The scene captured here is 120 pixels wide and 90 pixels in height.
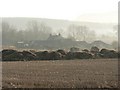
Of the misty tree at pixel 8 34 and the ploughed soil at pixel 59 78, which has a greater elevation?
the misty tree at pixel 8 34

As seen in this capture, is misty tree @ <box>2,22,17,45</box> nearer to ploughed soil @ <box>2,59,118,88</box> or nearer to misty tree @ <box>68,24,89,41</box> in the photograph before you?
misty tree @ <box>68,24,89,41</box>

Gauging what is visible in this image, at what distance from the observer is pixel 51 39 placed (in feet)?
301

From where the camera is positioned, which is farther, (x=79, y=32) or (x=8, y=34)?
(x=79, y=32)

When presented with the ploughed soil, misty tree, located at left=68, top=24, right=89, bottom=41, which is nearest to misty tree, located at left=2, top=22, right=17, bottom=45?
misty tree, located at left=68, top=24, right=89, bottom=41

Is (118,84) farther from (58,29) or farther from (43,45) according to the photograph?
(58,29)

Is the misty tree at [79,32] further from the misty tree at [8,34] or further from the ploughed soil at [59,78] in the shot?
the ploughed soil at [59,78]

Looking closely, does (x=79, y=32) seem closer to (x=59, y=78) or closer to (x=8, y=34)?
(x=8, y=34)

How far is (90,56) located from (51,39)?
1821 inches

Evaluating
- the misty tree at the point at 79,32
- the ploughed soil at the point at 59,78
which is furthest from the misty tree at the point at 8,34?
the ploughed soil at the point at 59,78

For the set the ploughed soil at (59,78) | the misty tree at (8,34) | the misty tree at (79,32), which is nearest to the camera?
the ploughed soil at (59,78)

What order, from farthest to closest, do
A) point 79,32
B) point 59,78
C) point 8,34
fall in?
point 79,32 → point 8,34 → point 59,78

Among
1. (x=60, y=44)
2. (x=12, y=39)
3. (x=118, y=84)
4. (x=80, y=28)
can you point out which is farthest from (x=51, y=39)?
(x=118, y=84)

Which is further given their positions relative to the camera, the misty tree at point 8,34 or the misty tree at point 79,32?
the misty tree at point 79,32

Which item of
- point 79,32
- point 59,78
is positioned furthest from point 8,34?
point 59,78
